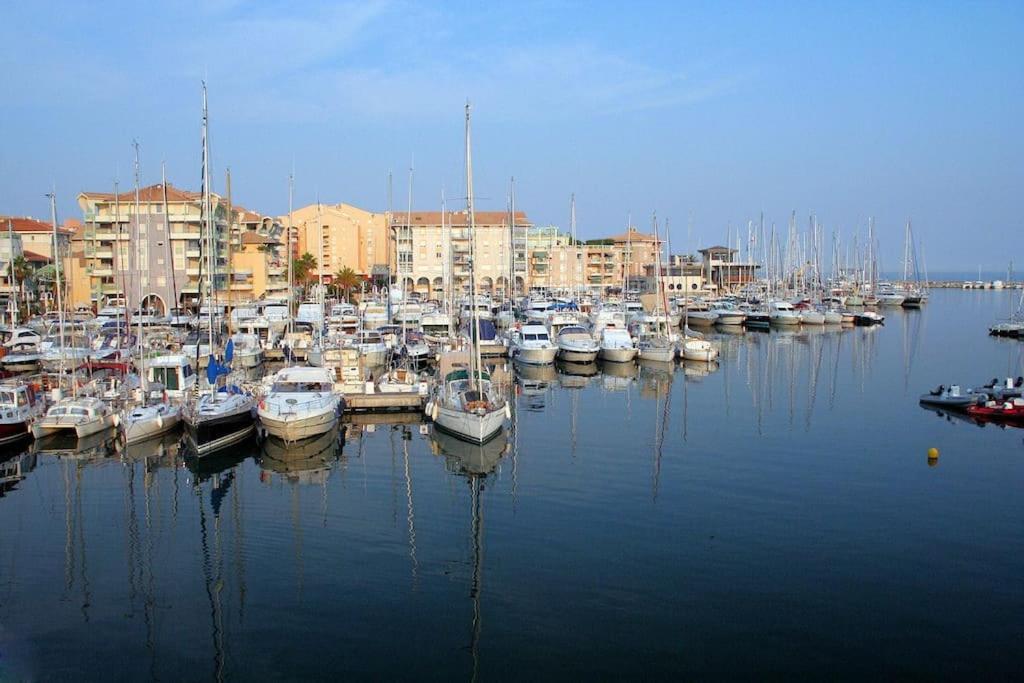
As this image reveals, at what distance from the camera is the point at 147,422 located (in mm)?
30125

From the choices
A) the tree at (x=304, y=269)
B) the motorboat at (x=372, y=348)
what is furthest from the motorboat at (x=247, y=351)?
the tree at (x=304, y=269)

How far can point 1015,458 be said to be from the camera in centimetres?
2873

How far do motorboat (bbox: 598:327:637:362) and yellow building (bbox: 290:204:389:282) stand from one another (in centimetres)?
6113

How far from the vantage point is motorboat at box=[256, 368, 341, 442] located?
1166 inches

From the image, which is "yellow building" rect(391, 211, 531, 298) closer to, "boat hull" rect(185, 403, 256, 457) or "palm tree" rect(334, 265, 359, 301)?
"palm tree" rect(334, 265, 359, 301)

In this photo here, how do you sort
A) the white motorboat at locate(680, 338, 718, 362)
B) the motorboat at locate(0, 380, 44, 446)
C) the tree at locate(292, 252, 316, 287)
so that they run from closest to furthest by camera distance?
1. the motorboat at locate(0, 380, 44, 446)
2. the white motorboat at locate(680, 338, 718, 362)
3. the tree at locate(292, 252, 316, 287)

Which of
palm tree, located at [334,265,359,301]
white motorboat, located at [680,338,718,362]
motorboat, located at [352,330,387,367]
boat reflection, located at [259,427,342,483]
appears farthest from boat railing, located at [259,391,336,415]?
palm tree, located at [334,265,359,301]

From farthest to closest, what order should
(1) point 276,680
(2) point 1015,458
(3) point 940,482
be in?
(2) point 1015,458
(3) point 940,482
(1) point 276,680

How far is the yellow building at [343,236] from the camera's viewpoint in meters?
114

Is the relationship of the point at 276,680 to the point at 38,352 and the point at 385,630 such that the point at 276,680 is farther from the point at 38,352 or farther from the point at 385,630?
the point at 38,352

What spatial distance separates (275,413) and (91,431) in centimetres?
622

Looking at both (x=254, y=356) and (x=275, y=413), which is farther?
(x=254, y=356)

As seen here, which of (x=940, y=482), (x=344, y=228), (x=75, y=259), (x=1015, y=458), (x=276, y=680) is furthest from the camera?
(x=344, y=228)

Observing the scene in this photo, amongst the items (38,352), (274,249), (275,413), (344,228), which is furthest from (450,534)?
(344,228)
